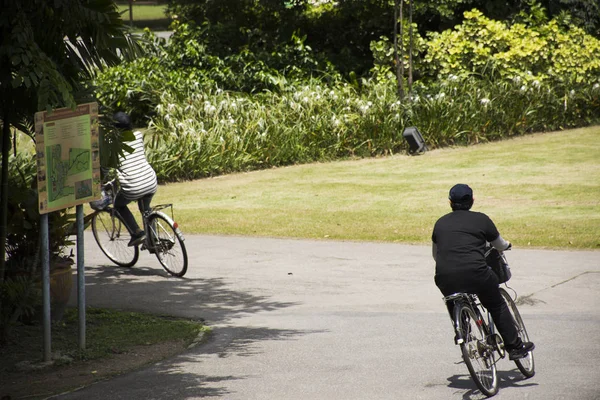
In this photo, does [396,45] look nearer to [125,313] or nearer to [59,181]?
[125,313]

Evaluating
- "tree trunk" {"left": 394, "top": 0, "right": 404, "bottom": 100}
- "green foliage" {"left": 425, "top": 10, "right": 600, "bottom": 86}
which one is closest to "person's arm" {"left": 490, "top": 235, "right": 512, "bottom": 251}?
"tree trunk" {"left": 394, "top": 0, "right": 404, "bottom": 100}

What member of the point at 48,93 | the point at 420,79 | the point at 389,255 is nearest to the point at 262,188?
the point at 389,255

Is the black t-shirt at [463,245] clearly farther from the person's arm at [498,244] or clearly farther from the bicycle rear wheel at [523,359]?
the bicycle rear wheel at [523,359]

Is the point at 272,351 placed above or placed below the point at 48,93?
below

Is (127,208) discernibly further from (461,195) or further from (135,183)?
(461,195)

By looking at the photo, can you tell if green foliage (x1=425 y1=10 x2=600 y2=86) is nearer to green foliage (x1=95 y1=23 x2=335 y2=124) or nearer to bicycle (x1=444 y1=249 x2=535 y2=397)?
green foliage (x1=95 y1=23 x2=335 y2=124)

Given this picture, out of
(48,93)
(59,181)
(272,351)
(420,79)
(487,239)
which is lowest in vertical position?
(272,351)

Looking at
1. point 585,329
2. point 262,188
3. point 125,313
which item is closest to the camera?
point 585,329

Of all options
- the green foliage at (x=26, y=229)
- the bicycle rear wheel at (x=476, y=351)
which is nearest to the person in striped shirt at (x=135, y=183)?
the green foliage at (x=26, y=229)

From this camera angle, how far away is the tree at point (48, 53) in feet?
22.2

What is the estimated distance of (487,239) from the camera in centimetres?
682

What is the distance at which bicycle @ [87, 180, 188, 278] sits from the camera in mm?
10922

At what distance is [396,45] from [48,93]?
1567cm

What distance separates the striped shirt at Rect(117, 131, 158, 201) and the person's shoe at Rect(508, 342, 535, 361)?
17.6 feet
